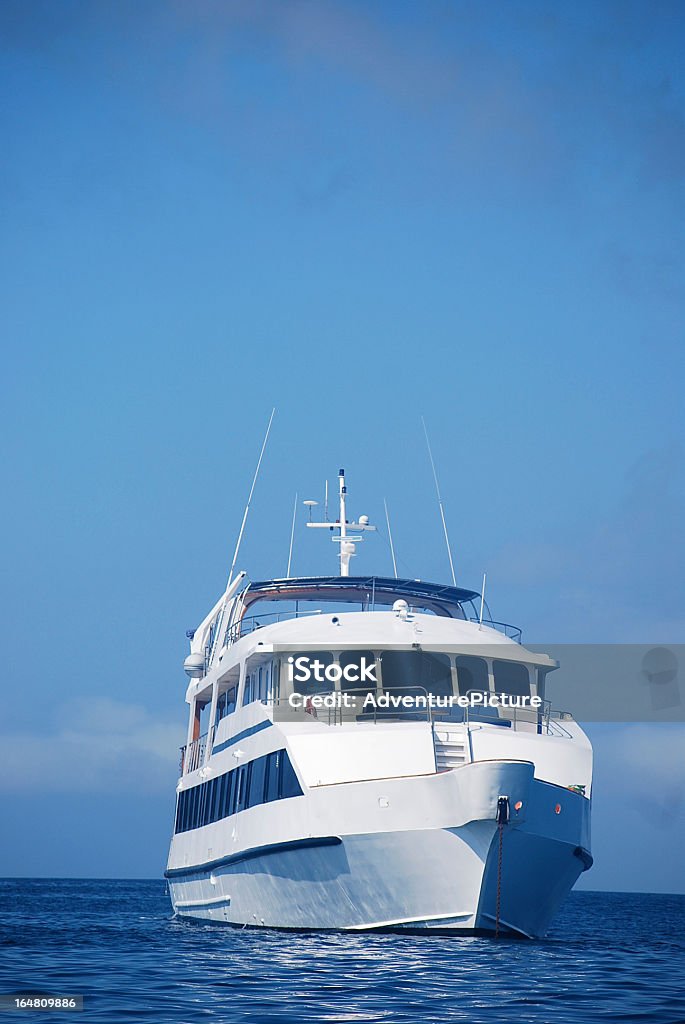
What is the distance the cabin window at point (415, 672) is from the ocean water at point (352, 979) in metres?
4.52

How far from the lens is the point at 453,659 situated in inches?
896

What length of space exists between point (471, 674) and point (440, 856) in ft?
15.0

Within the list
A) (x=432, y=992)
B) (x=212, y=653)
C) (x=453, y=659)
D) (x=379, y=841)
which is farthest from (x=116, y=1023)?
(x=212, y=653)

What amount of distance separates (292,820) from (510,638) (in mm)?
6477

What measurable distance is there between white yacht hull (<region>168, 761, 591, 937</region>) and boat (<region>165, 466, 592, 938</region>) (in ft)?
0.09

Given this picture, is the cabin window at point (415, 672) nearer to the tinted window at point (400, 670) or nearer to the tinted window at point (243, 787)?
the tinted window at point (400, 670)

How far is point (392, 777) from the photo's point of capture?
1981 cm

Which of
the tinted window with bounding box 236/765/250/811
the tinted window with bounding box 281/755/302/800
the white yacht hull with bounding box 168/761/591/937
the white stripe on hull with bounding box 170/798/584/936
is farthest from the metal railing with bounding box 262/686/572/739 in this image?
→ the white stripe on hull with bounding box 170/798/584/936

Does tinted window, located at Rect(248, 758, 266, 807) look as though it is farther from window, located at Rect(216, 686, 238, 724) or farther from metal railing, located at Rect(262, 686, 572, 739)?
window, located at Rect(216, 686, 238, 724)

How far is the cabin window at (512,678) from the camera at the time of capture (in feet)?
76.6

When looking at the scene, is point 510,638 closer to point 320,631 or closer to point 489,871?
Answer: point 320,631

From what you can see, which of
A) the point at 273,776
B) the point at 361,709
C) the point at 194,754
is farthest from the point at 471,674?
the point at 194,754

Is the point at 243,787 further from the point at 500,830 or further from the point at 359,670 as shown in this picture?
the point at 500,830

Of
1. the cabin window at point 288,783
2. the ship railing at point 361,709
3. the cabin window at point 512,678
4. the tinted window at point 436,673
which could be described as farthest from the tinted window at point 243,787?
the cabin window at point 512,678
